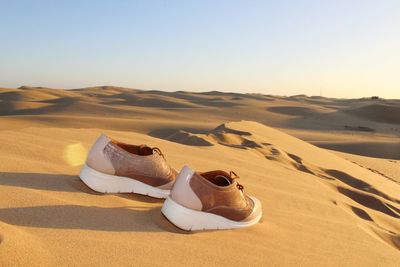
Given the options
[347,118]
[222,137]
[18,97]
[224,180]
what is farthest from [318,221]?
[18,97]

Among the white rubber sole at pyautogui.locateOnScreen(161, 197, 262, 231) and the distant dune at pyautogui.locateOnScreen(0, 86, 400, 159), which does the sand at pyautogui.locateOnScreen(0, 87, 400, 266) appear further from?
the distant dune at pyautogui.locateOnScreen(0, 86, 400, 159)

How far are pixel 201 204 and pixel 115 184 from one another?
62cm

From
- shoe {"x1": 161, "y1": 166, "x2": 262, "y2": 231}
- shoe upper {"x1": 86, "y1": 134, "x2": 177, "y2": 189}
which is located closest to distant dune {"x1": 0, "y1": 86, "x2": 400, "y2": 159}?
shoe upper {"x1": 86, "y1": 134, "x2": 177, "y2": 189}

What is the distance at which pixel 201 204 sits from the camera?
7.48ft

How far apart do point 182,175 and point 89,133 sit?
2.96 meters

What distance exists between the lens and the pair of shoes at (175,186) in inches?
89.1

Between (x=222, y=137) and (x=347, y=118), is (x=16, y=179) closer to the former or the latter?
(x=222, y=137)

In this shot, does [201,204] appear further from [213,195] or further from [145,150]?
[145,150]

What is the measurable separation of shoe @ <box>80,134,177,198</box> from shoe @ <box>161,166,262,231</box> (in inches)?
13.7

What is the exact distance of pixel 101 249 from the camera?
1.84 m

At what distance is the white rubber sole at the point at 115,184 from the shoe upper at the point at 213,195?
0.38 meters

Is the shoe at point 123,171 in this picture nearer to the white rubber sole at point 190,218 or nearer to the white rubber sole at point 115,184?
the white rubber sole at point 115,184

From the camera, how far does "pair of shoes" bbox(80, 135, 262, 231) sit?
89.1 inches

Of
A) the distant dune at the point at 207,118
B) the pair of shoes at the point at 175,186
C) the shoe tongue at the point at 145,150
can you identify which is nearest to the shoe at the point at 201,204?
the pair of shoes at the point at 175,186
